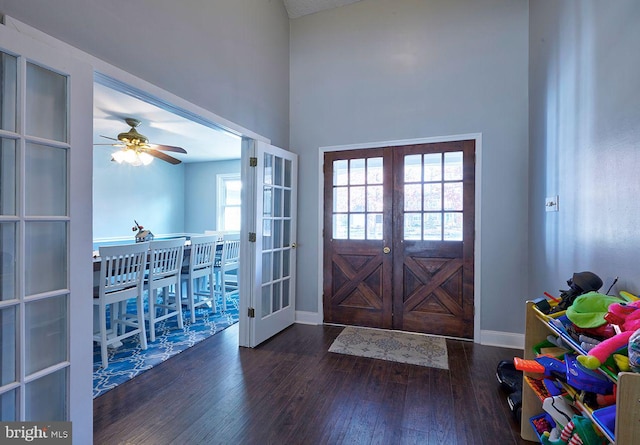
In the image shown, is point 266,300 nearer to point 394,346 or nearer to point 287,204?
point 287,204

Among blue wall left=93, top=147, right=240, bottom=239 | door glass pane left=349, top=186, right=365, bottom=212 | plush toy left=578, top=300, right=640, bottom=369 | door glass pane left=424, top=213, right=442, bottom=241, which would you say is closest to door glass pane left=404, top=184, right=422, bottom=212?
door glass pane left=424, top=213, right=442, bottom=241

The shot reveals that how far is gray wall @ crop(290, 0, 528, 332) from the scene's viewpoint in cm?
290

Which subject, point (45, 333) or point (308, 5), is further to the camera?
point (308, 5)

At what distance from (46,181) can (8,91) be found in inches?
15.2

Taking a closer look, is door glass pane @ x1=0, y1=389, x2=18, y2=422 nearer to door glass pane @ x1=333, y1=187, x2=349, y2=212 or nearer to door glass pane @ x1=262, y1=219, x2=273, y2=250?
door glass pane @ x1=262, y1=219, x2=273, y2=250

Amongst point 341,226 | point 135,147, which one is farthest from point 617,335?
point 135,147

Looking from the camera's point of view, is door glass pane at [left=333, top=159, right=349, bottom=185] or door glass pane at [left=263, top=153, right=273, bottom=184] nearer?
door glass pane at [left=263, top=153, right=273, bottom=184]

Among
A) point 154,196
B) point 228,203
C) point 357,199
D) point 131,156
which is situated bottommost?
point 357,199

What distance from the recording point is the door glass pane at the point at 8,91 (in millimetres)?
1253

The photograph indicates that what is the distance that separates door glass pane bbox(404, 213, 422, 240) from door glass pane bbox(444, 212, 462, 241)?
0.26 meters

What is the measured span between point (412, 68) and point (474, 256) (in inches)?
81.4

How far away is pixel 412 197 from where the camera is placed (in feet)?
10.5

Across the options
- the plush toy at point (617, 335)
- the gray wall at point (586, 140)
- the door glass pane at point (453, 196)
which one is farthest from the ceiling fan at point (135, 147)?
the plush toy at point (617, 335)

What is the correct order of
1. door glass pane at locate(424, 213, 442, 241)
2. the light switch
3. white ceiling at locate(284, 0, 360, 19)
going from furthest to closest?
white ceiling at locate(284, 0, 360, 19) → door glass pane at locate(424, 213, 442, 241) → the light switch
